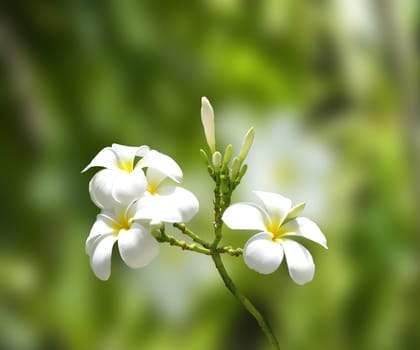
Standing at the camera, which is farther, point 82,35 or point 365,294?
point 82,35

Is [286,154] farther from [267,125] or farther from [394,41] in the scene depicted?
[394,41]

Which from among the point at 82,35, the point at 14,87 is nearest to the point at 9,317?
the point at 14,87

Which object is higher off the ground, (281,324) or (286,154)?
(286,154)

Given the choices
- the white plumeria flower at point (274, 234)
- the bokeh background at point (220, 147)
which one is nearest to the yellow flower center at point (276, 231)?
the white plumeria flower at point (274, 234)

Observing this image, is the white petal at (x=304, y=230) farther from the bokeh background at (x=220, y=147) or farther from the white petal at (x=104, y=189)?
the bokeh background at (x=220, y=147)

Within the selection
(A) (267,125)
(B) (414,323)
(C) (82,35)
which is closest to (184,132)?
(A) (267,125)

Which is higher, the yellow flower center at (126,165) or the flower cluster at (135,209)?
the yellow flower center at (126,165)

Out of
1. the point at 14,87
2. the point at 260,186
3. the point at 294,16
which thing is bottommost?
the point at 260,186
